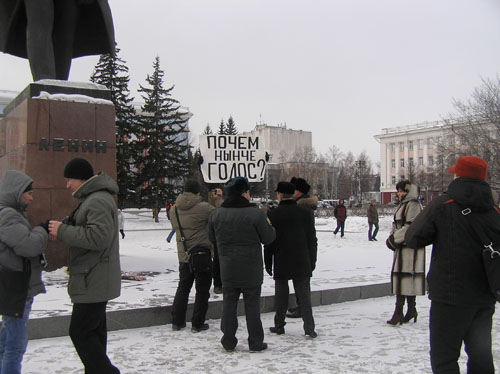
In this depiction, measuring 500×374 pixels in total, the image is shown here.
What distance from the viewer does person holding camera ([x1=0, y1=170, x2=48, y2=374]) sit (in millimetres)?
3396

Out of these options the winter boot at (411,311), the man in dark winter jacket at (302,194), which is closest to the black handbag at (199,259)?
the man in dark winter jacket at (302,194)

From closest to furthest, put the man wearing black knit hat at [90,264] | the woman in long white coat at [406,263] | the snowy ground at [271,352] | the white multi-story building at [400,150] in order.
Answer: the man wearing black knit hat at [90,264] < the snowy ground at [271,352] < the woman in long white coat at [406,263] < the white multi-story building at [400,150]

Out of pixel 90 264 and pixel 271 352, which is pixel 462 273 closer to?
pixel 271 352

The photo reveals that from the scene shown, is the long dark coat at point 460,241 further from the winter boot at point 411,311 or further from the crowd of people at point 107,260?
the winter boot at point 411,311

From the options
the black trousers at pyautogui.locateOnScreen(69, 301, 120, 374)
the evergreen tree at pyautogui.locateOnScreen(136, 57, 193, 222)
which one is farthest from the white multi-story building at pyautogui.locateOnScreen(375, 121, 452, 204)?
the black trousers at pyautogui.locateOnScreen(69, 301, 120, 374)

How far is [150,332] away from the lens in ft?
18.6

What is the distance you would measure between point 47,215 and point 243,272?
3.82 meters

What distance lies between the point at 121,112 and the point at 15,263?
32.6 metres

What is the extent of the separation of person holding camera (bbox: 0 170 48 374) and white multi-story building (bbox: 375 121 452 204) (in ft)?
288

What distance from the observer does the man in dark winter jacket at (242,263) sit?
16.3 ft

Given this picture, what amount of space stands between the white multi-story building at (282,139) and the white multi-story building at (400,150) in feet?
64.3

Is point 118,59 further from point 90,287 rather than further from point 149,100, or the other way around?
point 90,287

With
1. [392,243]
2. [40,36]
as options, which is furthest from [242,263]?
[40,36]

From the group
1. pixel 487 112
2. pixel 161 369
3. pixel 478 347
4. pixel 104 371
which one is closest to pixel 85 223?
pixel 104 371
